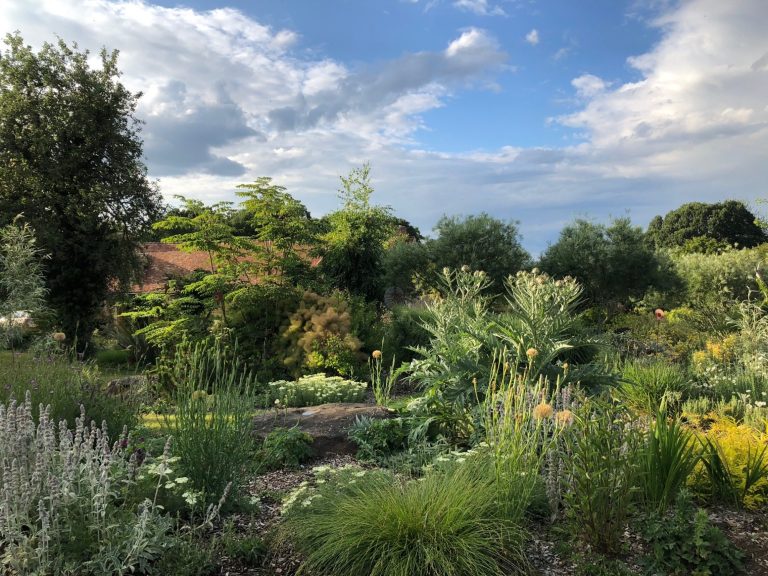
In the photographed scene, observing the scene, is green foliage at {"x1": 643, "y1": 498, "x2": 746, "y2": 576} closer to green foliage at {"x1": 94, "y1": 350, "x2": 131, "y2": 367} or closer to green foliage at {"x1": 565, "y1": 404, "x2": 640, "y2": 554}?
green foliage at {"x1": 565, "y1": 404, "x2": 640, "y2": 554}

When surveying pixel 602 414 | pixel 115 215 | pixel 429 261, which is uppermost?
pixel 115 215

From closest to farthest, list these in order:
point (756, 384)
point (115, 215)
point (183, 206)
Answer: point (756, 384)
point (183, 206)
point (115, 215)

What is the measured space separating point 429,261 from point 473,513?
15.1 metres

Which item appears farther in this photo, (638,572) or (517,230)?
(517,230)

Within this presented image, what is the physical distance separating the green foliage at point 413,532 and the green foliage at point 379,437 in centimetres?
153

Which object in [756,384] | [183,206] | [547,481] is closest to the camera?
[547,481]

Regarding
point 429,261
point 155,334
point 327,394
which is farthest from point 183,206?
point 429,261

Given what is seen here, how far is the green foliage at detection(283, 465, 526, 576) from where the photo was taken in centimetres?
262

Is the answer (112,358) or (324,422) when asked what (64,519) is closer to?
(324,422)

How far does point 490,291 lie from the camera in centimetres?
1709

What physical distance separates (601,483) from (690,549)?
0.61 metres

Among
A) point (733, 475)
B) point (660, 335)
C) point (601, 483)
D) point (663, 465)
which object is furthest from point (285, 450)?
point (660, 335)

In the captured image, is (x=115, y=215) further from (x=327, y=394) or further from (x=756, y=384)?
(x=756, y=384)

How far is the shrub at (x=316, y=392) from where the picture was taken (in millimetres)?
7445
